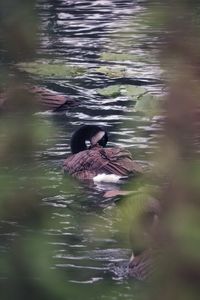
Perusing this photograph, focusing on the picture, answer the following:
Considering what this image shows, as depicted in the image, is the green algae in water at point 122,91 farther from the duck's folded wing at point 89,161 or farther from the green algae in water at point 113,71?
the duck's folded wing at point 89,161

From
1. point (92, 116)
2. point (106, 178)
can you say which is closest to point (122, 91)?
point (92, 116)

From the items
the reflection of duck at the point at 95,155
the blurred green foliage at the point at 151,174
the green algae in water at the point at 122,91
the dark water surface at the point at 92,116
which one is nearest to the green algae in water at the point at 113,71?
the dark water surface at the point at 92,116

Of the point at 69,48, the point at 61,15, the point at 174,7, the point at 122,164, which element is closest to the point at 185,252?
the point at 174,7

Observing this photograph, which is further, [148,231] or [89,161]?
[89,161]

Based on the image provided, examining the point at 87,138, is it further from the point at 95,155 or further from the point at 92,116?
the point at 92,116

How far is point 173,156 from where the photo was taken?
158 cm

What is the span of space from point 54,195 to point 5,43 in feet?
1.23

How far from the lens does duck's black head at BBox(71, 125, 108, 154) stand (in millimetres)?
7996

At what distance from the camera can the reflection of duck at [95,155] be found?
7605 mm

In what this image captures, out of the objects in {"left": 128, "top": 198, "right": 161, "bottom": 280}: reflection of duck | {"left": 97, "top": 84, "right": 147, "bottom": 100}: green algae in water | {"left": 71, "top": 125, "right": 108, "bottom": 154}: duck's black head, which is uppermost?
{"left": 128, "top": 198, "right": 161, "bottom": 280}: reflection of duck

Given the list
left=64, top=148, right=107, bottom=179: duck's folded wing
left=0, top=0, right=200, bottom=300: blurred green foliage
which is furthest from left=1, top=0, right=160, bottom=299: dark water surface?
left=64, top=148, right=107, bottom=179: duck's folded wing

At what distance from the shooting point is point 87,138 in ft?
26.4

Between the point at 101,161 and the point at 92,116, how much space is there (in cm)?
165

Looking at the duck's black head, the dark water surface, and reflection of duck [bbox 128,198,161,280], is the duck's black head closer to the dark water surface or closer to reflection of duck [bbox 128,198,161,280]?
the dark water surface
